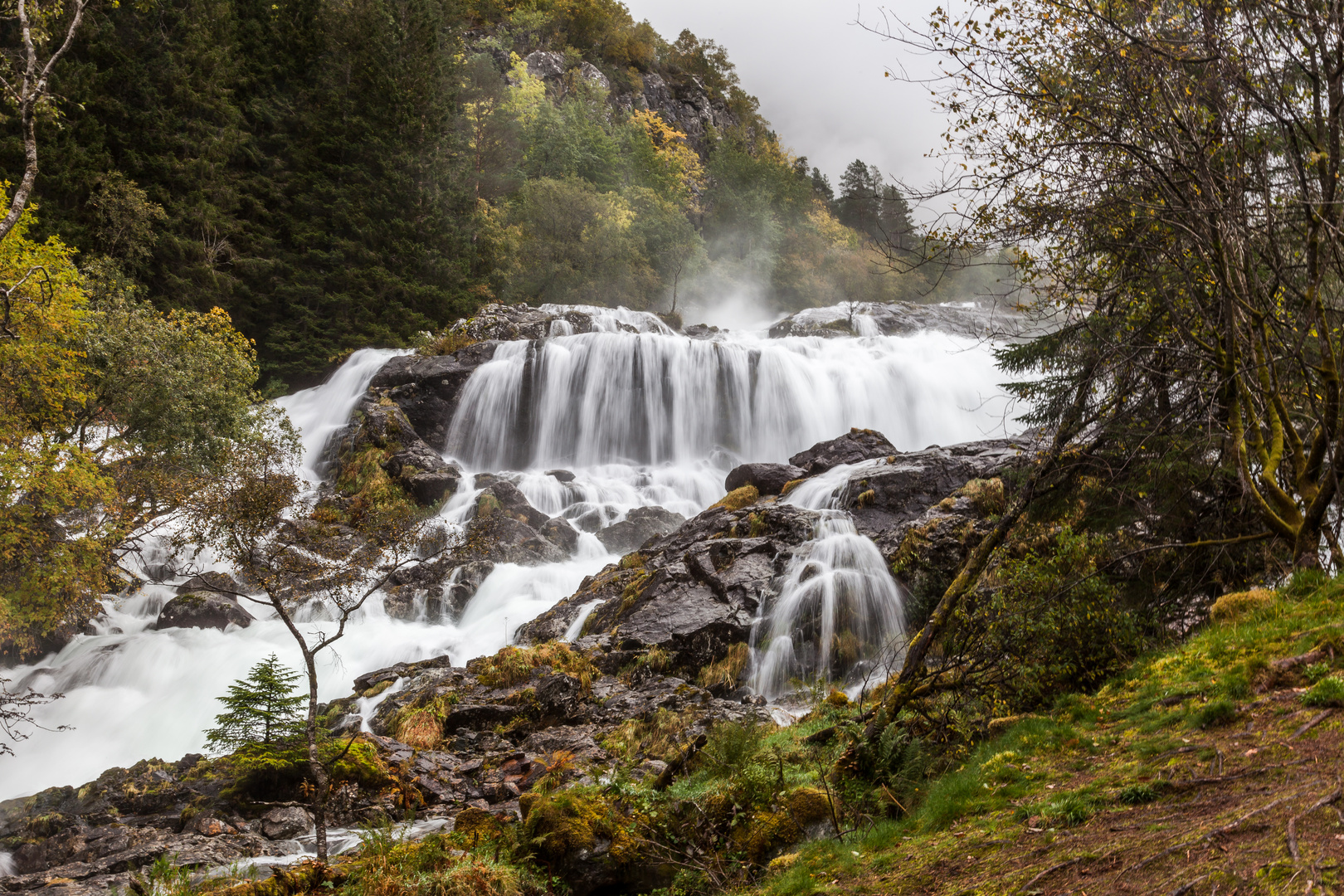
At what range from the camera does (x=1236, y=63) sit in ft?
18.7

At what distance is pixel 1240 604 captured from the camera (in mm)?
6801

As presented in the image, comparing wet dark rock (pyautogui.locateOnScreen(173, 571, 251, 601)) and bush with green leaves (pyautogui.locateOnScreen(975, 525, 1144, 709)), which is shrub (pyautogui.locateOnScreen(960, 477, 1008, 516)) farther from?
wet dark rock (pyautogui.locateOnScreen(173, 571, 251, 601))

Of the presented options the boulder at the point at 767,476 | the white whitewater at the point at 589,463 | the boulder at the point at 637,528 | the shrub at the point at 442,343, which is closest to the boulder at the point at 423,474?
the white whitewater at the point at 589,463

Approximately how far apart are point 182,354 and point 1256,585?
75.4ft

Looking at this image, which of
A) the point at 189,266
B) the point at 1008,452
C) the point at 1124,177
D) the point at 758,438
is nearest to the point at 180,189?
the point at 189,266

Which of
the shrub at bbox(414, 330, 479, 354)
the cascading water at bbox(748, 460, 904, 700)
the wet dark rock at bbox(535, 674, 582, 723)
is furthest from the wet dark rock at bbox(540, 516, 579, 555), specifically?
the shrub at bbox(414, 330, 479, 354)

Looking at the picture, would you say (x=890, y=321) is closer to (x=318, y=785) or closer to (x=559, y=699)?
(x=559, y=699)

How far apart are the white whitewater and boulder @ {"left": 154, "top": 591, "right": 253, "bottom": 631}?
43 cm

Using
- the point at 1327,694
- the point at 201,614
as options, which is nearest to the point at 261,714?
the point at 1327,694

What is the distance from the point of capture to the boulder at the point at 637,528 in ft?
74.9

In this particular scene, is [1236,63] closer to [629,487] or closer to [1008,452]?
[1008,452]

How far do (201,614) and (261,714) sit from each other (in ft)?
35.1

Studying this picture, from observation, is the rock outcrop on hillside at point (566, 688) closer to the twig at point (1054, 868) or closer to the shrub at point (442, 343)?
the twig at point (1054, 868)

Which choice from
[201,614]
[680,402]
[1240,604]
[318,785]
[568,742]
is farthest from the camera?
[680,402]
